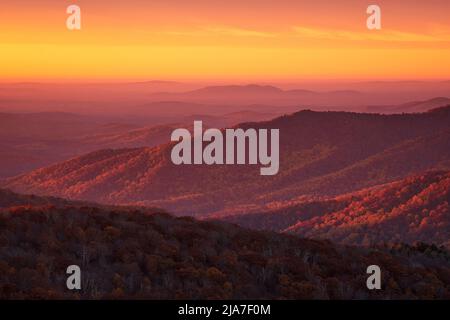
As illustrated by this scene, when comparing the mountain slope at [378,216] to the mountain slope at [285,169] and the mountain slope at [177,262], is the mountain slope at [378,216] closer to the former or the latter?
the mountain slope at [285,169]

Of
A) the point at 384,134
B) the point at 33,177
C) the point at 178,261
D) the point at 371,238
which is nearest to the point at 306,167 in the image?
the point at 384,134

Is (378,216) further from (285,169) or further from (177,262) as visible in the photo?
(285,169)

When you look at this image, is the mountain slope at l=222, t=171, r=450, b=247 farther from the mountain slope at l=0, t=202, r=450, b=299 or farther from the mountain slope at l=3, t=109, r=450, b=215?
the mountain slope at l=0, t=202, r=450, b=299

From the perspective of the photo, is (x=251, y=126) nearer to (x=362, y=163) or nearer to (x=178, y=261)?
(x=362, y=163)

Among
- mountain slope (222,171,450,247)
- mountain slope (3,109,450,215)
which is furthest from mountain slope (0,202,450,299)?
mountain slope (3,109,450,215)

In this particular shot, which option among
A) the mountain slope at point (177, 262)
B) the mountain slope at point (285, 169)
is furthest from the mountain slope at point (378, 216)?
the mountain slope at point (177, 262)

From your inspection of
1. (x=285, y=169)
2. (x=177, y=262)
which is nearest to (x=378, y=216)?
(x=177, y=262)

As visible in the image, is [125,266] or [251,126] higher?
[251,126]

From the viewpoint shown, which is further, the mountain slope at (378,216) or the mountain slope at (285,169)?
the mountain slope at (285,169)
